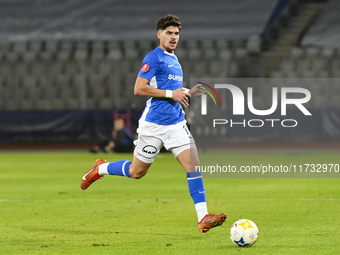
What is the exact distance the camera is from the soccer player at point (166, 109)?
5961mm

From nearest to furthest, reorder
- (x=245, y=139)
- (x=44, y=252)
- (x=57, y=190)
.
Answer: (x=44, y=252), (x=57, y=190), (x=245, y=139)

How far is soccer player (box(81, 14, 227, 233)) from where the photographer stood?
5961mm

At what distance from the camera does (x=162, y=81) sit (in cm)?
611

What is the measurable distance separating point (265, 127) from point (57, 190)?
1372cm

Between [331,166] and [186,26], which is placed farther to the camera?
[186,26]

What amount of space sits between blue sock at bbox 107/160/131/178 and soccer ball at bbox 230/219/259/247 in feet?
5.77

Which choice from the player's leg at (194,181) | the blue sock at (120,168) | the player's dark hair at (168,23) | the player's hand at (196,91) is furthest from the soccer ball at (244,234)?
the player's dark hair at (168,23)

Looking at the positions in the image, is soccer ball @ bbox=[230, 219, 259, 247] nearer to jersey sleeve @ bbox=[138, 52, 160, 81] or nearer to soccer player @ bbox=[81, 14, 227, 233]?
soccer player @ bbox=[81, 14, 227, 233]

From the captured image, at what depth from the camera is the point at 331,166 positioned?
14.8 metres

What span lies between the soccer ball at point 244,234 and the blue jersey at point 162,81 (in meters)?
1.45

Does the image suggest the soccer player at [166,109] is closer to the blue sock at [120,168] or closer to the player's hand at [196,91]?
the player's hand at [196,91]

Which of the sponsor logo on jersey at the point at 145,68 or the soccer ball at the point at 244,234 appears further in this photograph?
the sponsor logo on jersey at the point at 145,68

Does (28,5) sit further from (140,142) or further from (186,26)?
(140,142)

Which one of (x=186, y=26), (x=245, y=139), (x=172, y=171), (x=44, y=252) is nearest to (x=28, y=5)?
(x=186, y=26)
